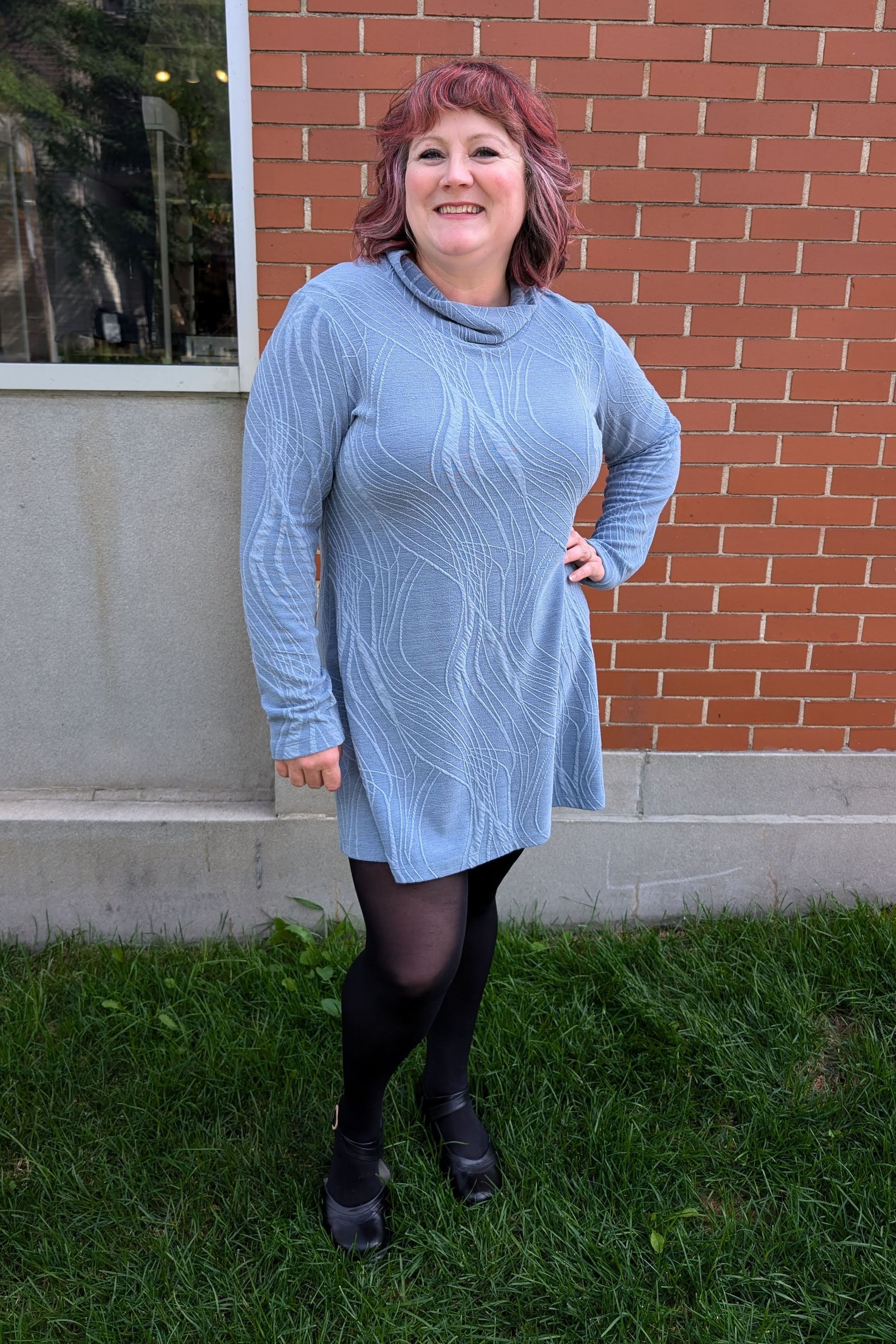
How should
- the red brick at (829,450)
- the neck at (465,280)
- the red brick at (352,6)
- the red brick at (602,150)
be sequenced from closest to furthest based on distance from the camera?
1. the neck at (465,280)
2. the red brick at (352,6)
3. the red brick at (602,150)
4. the red brick at (829,450)

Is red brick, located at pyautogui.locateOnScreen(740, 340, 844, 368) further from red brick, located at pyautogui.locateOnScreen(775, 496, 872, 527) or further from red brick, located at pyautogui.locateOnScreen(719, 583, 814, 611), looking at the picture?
red brick, located at pyautogui.locateOnScreen(719, 583, 814, 611)

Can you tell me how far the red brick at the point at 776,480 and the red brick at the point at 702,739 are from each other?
27.0 inches

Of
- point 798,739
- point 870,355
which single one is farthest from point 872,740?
point 870,355

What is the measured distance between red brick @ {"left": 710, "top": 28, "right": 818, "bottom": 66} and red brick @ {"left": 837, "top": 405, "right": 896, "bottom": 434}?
0.88 m

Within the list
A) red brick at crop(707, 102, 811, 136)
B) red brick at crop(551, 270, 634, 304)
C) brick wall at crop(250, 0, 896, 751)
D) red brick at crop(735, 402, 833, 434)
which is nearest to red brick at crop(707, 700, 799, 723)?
brick wall at crop(250, 0, 896, 751)

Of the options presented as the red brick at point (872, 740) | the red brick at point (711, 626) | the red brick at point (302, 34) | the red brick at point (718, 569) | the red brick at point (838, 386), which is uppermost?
the red brick at point (302, 34)

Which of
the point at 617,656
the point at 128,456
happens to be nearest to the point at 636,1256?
the point at 617,656

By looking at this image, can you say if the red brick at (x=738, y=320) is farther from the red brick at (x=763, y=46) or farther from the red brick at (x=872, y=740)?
the red brick at (x=872, y=740)

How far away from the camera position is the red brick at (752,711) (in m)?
3.06

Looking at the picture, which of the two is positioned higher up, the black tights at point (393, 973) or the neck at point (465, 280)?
the neck at point (465, 280)

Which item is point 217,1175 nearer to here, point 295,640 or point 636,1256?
point 636,1256

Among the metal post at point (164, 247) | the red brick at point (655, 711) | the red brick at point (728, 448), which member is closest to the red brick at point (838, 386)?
the red brick at point (728, 448)

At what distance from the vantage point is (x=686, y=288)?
9.06 ft

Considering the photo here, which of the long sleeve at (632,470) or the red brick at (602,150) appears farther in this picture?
the red brick at (602,150)
